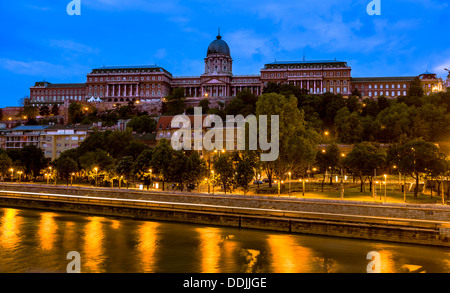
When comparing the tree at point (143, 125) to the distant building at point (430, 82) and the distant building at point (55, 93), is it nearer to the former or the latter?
the distant building at point (55, 93)

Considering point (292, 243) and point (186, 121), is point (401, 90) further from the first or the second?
point (292, 243)

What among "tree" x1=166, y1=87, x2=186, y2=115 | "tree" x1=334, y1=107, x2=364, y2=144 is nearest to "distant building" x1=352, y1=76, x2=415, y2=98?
"tree" x1=166, y1=87, x2=186, y2=115

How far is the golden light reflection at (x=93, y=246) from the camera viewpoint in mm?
29163

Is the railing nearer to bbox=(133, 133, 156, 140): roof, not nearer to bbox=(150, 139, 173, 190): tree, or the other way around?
bbox=(150, 139, 173, 190): tree

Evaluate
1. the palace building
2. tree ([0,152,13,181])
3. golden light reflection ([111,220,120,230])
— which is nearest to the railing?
golden light reflection ([111,220,120,230])

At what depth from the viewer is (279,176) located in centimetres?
5553

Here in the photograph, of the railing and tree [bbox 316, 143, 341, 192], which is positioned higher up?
tree [bbox 316, 143, 341, 192]

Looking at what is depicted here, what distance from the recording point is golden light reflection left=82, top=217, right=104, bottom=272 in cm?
2916

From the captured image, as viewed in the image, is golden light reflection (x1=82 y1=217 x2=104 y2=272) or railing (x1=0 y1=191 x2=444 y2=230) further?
railing (x1=0 y1=191 x2=444 y2=230)

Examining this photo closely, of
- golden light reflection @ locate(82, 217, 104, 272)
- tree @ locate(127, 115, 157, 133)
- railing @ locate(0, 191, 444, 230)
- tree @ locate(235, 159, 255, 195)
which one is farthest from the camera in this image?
tree @ locate(127, 115, 157, 133)

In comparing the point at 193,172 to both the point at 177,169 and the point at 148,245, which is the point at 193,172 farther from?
the point at 148,245

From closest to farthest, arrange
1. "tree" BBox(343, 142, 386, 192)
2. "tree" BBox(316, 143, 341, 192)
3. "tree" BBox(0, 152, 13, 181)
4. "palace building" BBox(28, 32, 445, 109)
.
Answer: "tree" BBox(343, 142, 386, 192), "tree" BBox(316, 143, 341, 192), "tree" BBox(0, 152, 13, 181), "palace building" BBox(28, 32, 445, 109)
